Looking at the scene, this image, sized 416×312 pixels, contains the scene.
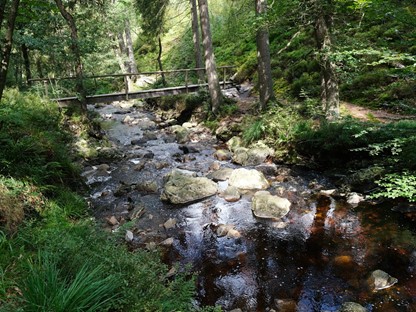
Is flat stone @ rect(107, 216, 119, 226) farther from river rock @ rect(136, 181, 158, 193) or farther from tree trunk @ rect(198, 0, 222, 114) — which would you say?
tree trunk @ rect(198, 0, 222, 114)

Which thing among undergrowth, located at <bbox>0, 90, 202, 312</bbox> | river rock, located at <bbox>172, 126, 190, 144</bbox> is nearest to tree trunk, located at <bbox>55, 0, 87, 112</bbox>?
river rock, located at <bbox>172, 126, 190, 144</bbox>

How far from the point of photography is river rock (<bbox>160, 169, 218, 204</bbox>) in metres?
7.21

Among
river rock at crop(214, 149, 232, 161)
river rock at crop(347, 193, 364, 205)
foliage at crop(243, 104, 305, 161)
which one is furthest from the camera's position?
river rock at crop(214, 149, 232, 161)

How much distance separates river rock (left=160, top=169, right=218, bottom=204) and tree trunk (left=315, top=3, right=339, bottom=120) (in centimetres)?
429

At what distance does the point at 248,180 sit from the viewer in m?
7.89

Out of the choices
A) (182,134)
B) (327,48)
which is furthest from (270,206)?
(182,134)

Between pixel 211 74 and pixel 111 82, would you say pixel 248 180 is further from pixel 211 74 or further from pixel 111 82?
pixel 111 82

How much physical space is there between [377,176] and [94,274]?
21.3ft

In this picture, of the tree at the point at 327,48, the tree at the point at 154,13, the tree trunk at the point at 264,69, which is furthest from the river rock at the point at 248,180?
the tree at the point at 154,13

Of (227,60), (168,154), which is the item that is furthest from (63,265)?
(227,60)

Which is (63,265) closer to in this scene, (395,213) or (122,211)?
(122,211)

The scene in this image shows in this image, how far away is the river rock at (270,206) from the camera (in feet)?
20.9

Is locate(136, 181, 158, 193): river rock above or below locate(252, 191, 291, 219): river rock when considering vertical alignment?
above

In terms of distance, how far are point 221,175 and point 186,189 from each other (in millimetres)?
1523
